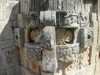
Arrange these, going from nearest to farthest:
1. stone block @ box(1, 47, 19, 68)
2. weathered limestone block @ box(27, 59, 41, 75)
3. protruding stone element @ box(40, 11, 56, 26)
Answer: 1. protruding stone element @ box(40, 11, 56, 26)
2. weathered limestone block @ box(27, 59, 41, 75)
3. stone block @ box(1, 47, 19, 68)

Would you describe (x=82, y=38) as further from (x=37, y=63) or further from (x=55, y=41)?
(x=37, y=63)

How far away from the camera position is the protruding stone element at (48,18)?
75.7 inches

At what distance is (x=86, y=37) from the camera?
2104mm

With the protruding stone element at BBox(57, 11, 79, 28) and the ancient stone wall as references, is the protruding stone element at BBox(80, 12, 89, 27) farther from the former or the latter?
the ancient stone wall

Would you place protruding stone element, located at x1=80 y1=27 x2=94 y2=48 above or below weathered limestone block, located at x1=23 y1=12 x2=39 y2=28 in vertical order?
below

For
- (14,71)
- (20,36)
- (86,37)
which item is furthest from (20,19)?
(86,37)

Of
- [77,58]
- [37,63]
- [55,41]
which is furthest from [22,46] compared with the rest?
[77,58]

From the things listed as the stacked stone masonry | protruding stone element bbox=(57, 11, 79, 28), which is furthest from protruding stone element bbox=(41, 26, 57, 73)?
protruding stone element bbox=(57, 11, 79, 28)

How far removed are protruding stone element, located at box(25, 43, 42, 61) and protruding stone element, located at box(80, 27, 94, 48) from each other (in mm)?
547

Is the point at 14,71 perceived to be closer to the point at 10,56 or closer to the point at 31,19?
the point at 10,56

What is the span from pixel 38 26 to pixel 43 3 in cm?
29

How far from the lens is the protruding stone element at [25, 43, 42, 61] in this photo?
2.08m

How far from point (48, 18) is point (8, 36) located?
844 mm

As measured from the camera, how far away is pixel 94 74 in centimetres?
259
